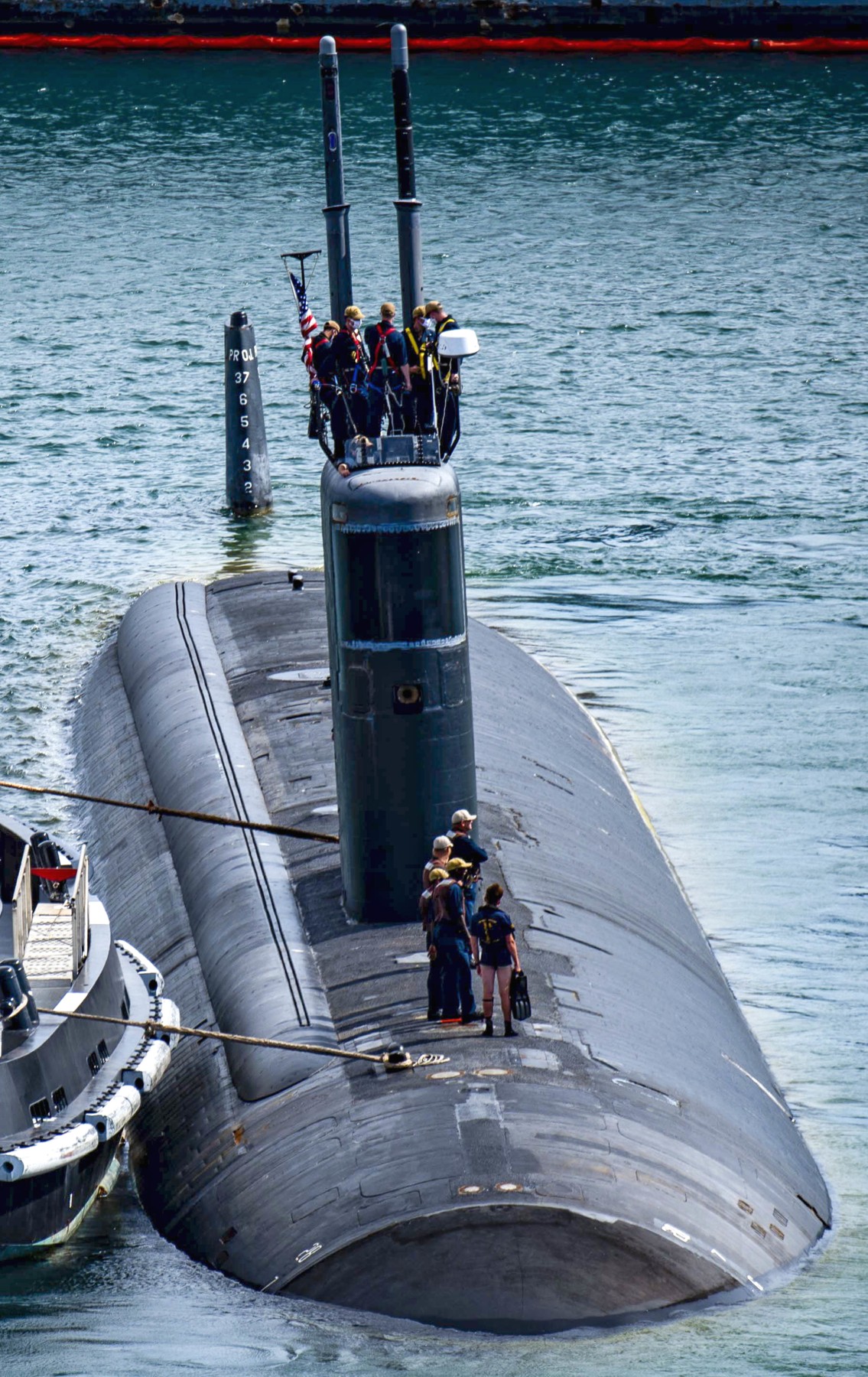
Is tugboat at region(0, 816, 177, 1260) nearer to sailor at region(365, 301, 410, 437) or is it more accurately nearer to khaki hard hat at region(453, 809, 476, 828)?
khaki hard hat at region(453, 809, 476, 828)

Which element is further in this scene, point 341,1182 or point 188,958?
point 188,958

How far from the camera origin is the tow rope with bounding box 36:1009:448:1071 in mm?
15297

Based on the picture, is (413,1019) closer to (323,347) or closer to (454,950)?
(454,950)

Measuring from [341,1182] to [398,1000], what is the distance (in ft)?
7.53

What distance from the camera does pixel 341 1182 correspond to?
14.2 meters

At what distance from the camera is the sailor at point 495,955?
618 inches

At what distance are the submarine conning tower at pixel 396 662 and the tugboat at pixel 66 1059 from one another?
7.46 ft

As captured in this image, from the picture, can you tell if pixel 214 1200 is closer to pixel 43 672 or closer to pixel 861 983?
pixel 861 983

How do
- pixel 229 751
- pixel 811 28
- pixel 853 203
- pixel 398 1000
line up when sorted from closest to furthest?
pixel 398 1000
pixel 229 751
pixel 853 203
pixel 811 28

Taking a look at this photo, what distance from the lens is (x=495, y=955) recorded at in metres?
15.7

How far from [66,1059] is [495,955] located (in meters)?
3.61

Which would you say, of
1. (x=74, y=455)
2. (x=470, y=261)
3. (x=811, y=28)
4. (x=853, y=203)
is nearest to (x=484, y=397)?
(x=74, y=455)

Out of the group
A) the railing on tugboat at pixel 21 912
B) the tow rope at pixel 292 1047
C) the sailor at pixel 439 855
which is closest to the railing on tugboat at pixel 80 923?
the tow rope at pixel 292 1047

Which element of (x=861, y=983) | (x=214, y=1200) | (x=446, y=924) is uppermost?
(x=446, y=924)
